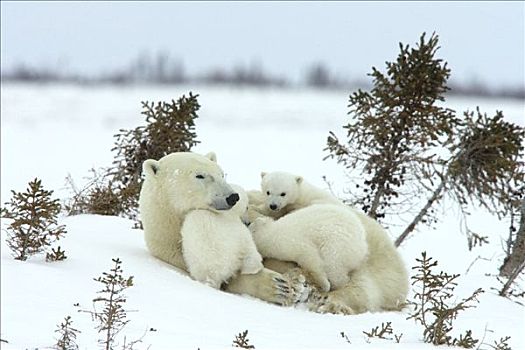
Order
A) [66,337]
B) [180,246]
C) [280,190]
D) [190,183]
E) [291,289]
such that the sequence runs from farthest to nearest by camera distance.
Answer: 1. [280,190]
2. [180,246]
3. [190,183]
4. [291,289]
5. [66,337]

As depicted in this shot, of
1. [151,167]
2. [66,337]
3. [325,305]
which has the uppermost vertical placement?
[151,167]

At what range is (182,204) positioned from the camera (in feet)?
19.7

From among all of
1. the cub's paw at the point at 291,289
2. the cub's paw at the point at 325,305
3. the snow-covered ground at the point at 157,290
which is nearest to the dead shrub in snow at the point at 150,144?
the snow-covered ground at the point at 157,290

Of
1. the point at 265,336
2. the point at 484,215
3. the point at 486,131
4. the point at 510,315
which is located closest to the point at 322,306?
the point at 265,336

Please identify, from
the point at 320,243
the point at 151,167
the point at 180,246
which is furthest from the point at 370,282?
the point at 151,167

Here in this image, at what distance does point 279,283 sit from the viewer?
18.6 feet

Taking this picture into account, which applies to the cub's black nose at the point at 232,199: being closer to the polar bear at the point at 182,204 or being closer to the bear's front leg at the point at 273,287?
the polar bear at the point at 182,204

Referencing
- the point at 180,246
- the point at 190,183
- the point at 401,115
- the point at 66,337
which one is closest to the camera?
the point at 66,337

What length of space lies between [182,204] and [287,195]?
1.45 m

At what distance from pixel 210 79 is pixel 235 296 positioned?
2.61 meters

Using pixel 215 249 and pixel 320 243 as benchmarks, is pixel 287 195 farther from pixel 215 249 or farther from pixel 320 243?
pixel 215 249

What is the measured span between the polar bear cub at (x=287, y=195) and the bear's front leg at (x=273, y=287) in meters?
1.34

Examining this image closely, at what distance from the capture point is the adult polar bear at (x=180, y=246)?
18.7 feet

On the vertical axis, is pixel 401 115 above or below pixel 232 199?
above
